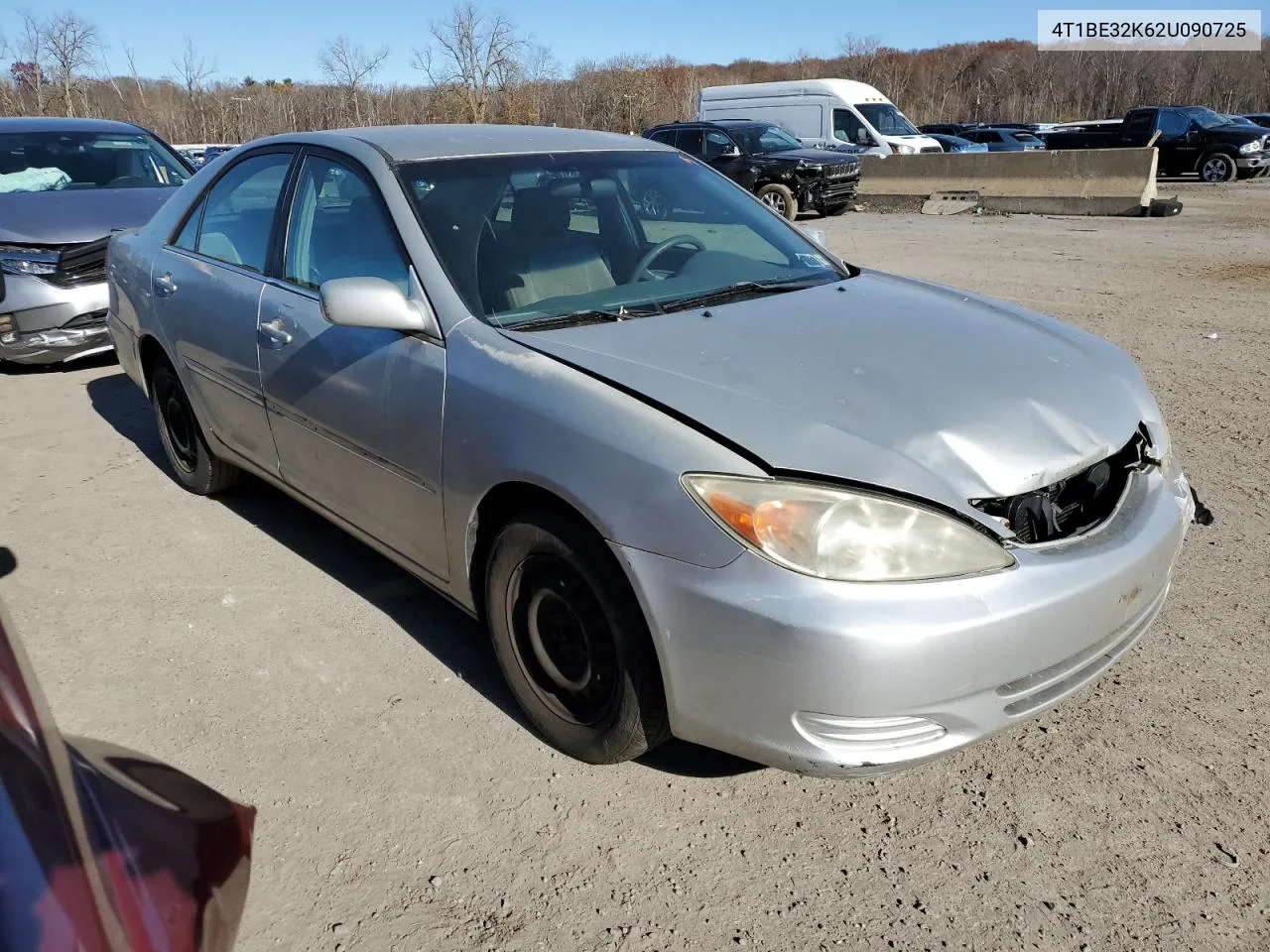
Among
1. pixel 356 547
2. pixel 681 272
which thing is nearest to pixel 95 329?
pixel 356 547

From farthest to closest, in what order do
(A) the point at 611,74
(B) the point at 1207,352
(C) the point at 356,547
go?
(A) the point at 611,74 < (B) the point at 1207,352 < (C) the point at 356,547

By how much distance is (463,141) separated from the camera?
11.5 ft

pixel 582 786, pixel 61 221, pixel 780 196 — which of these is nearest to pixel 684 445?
pixel 582 786

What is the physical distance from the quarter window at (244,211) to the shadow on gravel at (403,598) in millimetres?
1144

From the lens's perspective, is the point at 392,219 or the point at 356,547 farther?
the point at 356,547

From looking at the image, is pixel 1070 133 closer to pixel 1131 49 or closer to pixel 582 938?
pixel 582 938


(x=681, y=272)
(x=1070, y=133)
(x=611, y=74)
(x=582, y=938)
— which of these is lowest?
(x=582, y=938)

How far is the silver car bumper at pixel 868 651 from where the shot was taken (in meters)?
2.06

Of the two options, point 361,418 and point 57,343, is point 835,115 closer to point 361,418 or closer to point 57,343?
point 57,343

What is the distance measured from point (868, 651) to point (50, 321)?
668 cm

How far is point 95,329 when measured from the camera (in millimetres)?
6949

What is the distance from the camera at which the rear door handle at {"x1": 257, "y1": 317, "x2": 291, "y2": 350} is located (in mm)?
3430

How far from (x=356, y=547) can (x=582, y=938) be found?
2.39m

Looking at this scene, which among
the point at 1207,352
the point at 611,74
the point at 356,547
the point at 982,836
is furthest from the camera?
the point at 611,74
